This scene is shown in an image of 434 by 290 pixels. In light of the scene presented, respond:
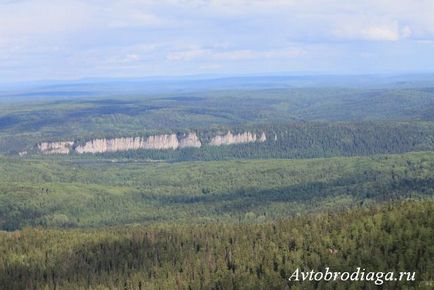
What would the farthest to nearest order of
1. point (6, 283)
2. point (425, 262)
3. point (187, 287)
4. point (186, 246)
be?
point (186, 246) → point (6, 283) → point (187, 287) → point (425, 262)

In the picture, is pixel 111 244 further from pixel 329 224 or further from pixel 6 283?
pixel 329 224

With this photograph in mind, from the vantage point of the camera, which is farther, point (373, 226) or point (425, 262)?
point (373, 226)

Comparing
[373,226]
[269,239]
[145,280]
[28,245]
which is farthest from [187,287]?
[28,245]

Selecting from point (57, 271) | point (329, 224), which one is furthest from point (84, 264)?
point (329, 224)

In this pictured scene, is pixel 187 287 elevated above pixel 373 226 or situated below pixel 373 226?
below

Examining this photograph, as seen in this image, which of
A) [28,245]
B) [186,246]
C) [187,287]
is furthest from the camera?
[28,245]

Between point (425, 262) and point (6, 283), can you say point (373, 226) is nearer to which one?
point (425, 262)
